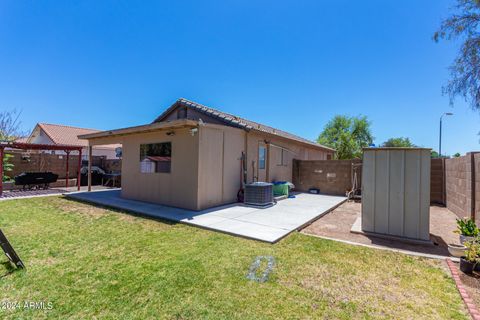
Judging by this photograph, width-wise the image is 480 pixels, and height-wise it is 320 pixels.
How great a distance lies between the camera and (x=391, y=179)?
500 cm

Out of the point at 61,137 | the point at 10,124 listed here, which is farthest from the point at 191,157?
the point at 10,124

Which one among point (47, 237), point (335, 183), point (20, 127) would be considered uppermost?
point (20, 127)

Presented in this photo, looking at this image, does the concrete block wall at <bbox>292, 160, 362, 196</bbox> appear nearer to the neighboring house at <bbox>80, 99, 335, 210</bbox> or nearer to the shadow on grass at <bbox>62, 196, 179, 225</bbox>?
the neighboring house at <bbox>80, 99, 335, 210</bbox>

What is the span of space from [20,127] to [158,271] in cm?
3095

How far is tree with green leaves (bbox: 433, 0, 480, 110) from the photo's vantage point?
862 cm

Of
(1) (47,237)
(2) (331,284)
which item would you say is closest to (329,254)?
(2) (331,284)

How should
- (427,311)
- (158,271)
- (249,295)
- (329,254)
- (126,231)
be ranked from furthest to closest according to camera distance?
(126,231)
(329,254)
(158,271)
(249,295)
(427,311)

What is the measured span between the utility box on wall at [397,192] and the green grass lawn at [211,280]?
1.21m

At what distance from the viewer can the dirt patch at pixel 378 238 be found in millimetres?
4551

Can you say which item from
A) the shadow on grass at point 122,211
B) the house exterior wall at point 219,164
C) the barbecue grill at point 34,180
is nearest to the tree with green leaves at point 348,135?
the house exterior wall at point 219,164

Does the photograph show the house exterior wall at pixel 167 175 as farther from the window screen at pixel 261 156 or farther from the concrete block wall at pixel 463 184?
the concrete block wall at pixel 463 184

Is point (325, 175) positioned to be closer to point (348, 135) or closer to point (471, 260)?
point (471, 260)

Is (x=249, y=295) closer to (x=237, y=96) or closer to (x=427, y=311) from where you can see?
(x=427, y=311)

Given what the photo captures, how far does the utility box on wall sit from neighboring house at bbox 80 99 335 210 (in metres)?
4.42
